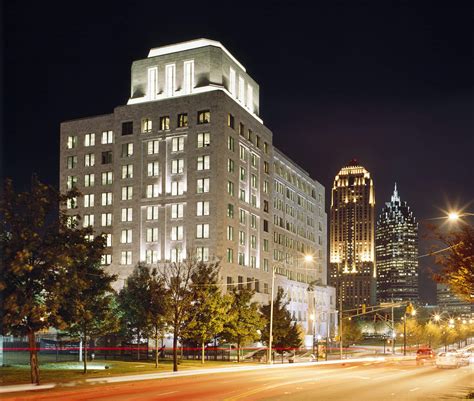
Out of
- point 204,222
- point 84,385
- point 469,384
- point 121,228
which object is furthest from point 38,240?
point 121,228

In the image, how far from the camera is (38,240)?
117 ft

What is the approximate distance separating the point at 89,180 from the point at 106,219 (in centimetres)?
697

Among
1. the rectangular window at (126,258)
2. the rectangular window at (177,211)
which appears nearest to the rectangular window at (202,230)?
the rectangular window at (177,211)

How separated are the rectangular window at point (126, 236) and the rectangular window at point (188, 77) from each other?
73.5ft

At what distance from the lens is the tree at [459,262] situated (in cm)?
3071

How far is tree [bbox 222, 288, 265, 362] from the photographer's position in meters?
65.2

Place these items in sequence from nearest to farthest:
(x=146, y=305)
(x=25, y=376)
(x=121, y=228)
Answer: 1. (x=25, y=376)
2. (x=146, y=305)
3. (x=121, y=228)

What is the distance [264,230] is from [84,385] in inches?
3161

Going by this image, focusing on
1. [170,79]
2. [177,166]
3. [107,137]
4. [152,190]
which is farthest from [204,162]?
[107,137]

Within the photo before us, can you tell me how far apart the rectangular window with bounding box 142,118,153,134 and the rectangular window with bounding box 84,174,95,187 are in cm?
1177

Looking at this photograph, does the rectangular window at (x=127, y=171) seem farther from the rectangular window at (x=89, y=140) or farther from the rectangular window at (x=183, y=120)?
the rectangular window at (x=183, y=120)

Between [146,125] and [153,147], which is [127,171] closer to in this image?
[153,147]

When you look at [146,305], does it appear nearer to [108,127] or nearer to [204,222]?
[204,222]

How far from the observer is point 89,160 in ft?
360
